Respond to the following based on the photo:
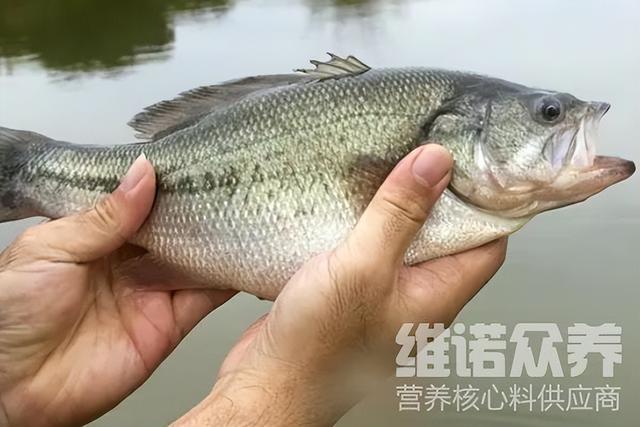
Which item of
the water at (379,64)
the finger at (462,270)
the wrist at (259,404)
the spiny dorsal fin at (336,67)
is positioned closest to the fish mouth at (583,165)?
the finger at (462,270)

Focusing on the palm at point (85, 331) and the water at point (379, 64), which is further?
the water at point (379, 64)

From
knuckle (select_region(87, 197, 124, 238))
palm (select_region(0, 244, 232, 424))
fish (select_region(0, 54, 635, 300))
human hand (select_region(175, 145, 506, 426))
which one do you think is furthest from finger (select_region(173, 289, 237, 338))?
human hand (select_region(175, 145, 506, 426))

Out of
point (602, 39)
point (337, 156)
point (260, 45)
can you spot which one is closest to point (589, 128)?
point (337, 156)

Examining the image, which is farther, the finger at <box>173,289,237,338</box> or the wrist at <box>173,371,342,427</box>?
the finger at <box>173,289,237,338</box>

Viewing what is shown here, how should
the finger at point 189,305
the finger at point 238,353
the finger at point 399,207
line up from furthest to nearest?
the finger at point 189,305 < the finger at point 238,353 < the finger at point 399,207

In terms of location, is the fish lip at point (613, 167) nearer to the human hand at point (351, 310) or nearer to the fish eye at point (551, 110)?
the fish eye at point (551, 110)

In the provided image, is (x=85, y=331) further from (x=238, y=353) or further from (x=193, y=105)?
(x=193, y=105)

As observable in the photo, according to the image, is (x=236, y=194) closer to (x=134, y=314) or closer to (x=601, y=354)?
(x=134, y=314)

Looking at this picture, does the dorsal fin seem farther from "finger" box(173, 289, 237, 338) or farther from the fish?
"finger" box(173, 289, 237, 338)
